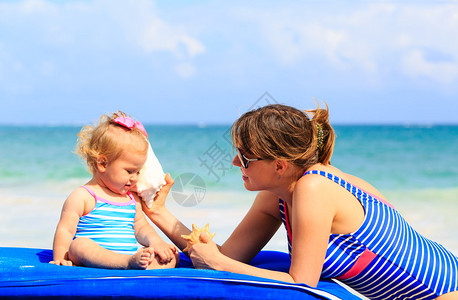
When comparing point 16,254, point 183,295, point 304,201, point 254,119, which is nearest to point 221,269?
point 183,295

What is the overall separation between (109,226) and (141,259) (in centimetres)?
50

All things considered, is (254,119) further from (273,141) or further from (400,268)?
(400,268)

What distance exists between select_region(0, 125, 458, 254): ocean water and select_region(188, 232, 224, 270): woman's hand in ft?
2.96

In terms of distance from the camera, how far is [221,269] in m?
2.68

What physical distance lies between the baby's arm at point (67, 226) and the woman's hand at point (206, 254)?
735mm

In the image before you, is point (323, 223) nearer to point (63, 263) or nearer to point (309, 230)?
point (309, 230)

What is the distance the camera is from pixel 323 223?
2496mm

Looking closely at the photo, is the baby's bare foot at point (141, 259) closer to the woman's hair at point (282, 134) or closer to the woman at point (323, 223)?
the woman at point (323, 223)

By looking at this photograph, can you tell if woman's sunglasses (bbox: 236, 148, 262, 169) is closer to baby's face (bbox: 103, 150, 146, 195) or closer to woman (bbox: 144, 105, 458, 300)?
woman (bbox: 144, 105, 458, 300)

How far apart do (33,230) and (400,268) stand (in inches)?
223

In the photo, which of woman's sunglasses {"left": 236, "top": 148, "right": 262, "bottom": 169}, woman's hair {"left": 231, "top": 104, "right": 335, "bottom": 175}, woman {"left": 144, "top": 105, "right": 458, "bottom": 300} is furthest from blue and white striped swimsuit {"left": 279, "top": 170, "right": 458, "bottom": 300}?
woman's sunglasses {"left": 236, "top": 148, "right": 262, "bottom": 169}

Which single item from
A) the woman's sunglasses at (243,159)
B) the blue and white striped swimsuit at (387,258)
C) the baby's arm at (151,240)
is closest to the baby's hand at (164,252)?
the baby's arm at (151,240)

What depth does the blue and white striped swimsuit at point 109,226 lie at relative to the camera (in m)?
3.12

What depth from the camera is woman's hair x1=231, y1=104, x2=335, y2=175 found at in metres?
2.62
